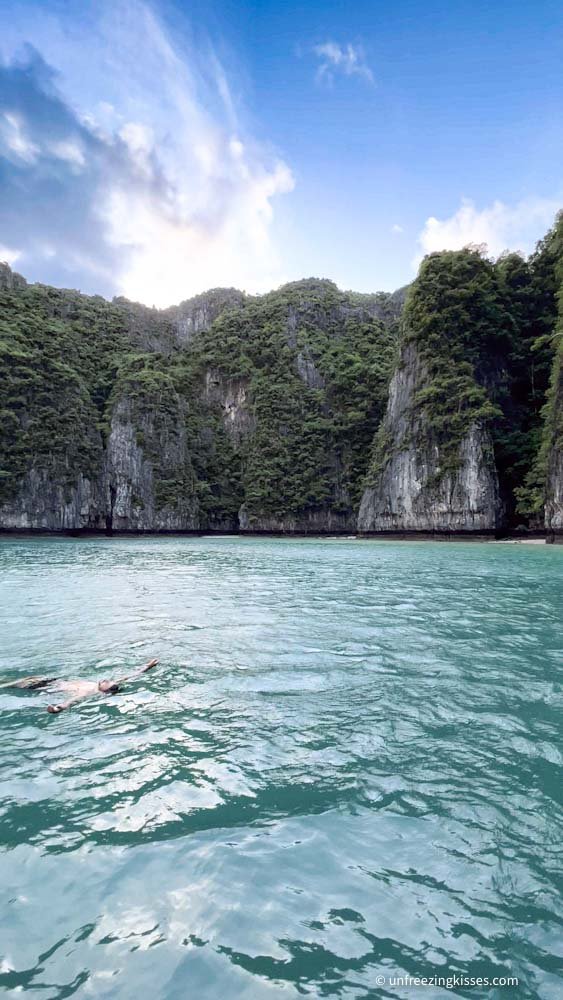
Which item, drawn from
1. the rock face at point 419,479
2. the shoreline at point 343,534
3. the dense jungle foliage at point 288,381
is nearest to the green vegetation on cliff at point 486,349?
the dense jungle foliage at point 288,381

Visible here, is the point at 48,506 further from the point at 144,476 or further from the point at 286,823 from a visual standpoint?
Answer: the point at 286,823

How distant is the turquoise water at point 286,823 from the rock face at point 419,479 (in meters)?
35.4

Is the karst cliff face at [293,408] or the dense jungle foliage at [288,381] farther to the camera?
the dense jungle foliage at [288,381]

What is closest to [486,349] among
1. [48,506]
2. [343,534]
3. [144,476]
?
[343,534]

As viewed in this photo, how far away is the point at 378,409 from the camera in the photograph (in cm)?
6294

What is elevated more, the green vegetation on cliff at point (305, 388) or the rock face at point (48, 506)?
the green vegetation on cliff at point (305, 388)

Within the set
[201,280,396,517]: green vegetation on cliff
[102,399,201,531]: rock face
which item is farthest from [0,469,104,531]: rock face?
[201,280,396,517]: green vegetation on cliff

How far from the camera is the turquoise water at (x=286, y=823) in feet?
6.81

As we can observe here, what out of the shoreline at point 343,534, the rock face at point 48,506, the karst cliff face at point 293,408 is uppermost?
the karst cliff face at point 293,408

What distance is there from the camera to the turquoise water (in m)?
2.07

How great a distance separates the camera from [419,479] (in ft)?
146

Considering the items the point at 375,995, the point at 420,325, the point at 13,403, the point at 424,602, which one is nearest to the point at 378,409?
the point at 420,325

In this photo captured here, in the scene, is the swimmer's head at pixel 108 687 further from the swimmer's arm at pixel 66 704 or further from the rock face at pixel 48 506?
the rock face at pixel 48 506

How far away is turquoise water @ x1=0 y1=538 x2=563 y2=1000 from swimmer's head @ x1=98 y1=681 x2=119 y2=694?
0.70ft
